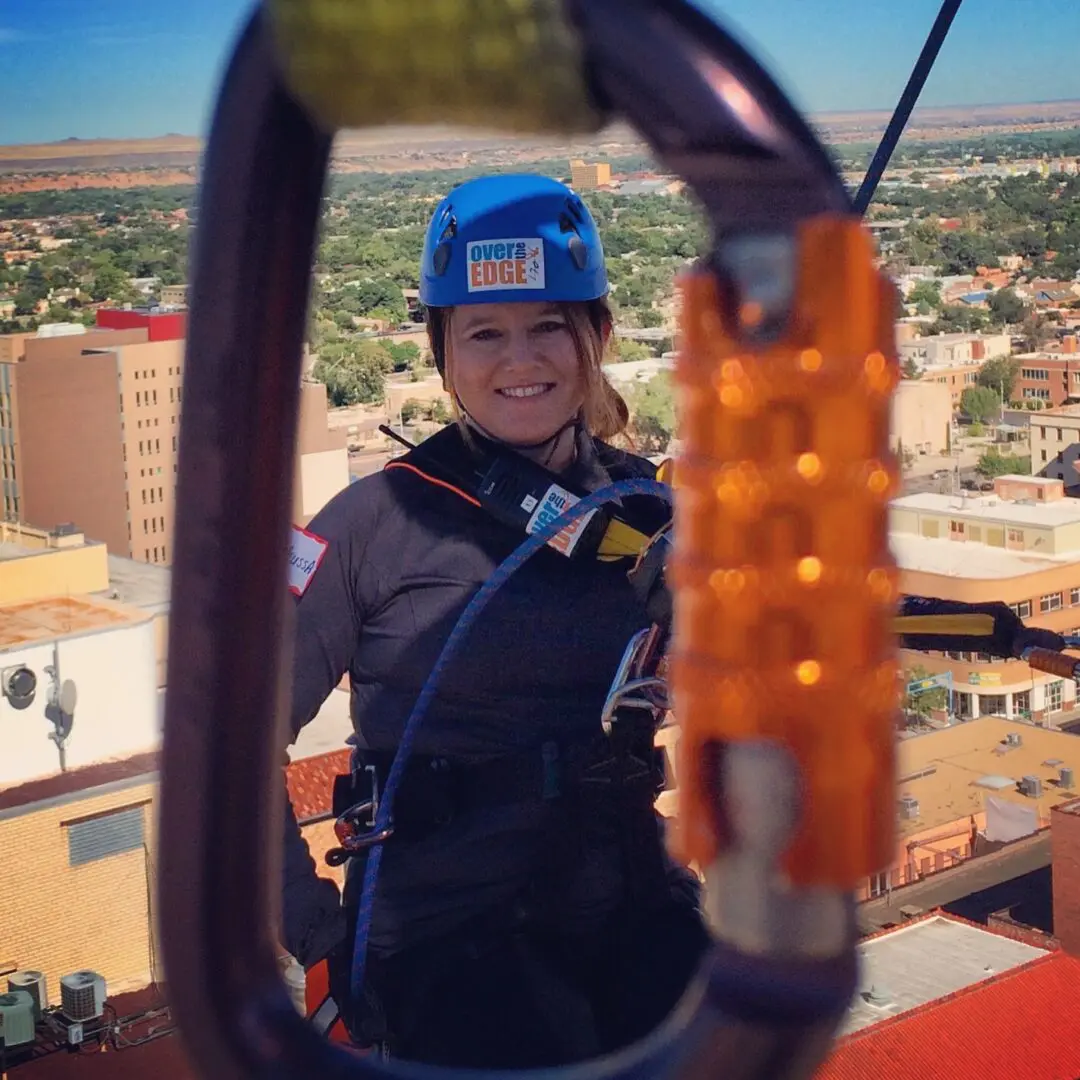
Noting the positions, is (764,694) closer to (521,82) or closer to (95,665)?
(521,82)

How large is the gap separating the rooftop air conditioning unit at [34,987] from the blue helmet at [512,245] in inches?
188

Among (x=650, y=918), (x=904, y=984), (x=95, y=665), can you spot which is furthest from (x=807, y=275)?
(x=95, y=665)

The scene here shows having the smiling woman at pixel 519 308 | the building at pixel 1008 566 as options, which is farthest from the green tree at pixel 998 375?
the smiling woman at pixel 519 308

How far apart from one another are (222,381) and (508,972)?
598 mm

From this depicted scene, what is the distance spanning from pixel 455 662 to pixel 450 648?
0.15 metres

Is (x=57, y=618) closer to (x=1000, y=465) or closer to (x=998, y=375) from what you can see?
(x=1000, y=465)

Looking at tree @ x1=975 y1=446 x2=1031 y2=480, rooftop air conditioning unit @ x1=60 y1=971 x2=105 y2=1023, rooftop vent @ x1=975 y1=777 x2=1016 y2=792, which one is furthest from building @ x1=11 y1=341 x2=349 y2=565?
rooftop air conditioning unit @ x1=60 y1=971 x2=105 y2=1023

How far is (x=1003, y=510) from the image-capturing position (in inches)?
498

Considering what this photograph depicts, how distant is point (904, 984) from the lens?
5875 mm

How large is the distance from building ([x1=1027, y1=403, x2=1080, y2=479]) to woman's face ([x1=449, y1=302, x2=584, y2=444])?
14.6m

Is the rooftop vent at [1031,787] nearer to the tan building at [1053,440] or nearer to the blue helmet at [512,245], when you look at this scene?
the tan building at [1053,440]

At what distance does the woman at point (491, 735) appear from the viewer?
89cm

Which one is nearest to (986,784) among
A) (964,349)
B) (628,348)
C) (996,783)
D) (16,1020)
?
(996,783)

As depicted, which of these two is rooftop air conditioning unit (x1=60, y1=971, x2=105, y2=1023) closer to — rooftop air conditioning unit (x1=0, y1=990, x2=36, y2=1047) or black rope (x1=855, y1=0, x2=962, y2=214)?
rooftop air conditioning unit (x1=0, y1=990, x2=36, y2=1047)
